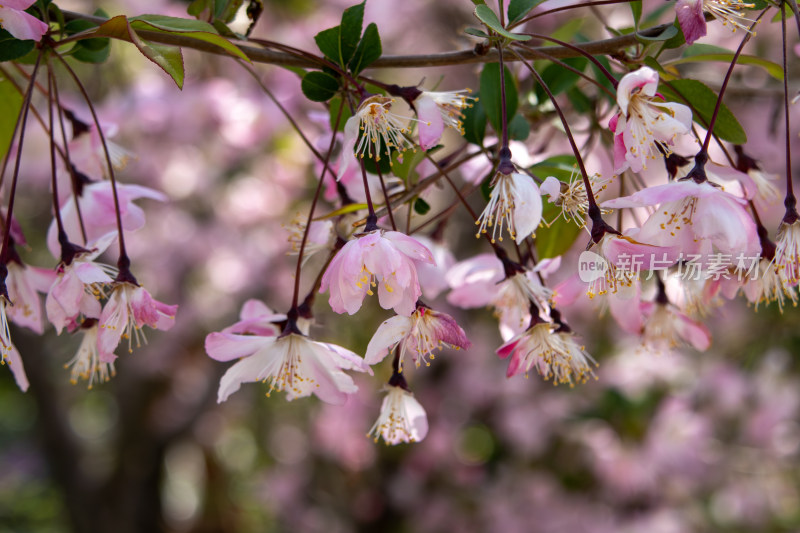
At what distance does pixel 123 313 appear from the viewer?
0.62 metres

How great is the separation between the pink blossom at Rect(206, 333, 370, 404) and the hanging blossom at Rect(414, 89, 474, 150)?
21 cm

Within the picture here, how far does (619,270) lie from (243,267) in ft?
10.5

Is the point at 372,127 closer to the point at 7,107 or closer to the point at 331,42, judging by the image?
the point at 331,42

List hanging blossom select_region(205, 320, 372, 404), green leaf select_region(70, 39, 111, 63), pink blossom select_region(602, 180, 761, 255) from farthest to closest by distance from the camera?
green leaf select_region(70, 39, 111, 63)
hanging blossom select_region(205, 320, 372, 404)
pink blossom select_region(602, 180, 761, 255)

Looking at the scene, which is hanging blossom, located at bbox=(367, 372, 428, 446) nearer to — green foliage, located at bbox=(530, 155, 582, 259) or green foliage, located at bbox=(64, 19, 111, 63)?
green foliage, located at bbox=(530, 155, 582, 259)

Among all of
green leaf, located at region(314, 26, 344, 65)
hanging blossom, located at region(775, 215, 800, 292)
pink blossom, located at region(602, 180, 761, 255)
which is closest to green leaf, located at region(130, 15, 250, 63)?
green leaf, located at region(314, 26, 344, 65)

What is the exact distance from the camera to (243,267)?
359 cm

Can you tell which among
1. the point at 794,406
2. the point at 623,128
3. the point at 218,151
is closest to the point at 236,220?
the point at 218,151

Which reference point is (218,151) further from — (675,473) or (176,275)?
(675,473)

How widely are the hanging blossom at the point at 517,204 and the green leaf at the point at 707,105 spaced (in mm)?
214

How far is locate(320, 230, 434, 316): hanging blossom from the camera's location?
1.78ft

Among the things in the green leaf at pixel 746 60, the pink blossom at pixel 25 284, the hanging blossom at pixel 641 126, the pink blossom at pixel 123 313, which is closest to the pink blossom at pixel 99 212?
the pink blossom at pixel 25 284

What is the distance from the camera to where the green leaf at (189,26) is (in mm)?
546

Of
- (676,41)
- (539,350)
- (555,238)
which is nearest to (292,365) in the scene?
(539,350)
